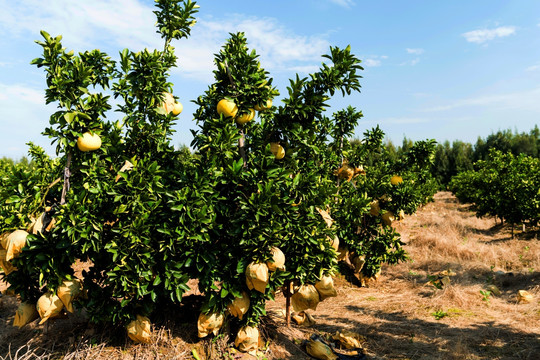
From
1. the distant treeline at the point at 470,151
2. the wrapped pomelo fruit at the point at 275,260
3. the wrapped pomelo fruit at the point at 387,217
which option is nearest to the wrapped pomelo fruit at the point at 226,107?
the wrapped pomelo fruit at the point at 275,260

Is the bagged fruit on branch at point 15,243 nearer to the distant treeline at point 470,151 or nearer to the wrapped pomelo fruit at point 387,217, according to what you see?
the wrapped pomelo fruit at point 387,217

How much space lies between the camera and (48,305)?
385 cm

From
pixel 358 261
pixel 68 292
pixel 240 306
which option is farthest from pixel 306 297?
pixel 358 261

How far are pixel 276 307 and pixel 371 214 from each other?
9.84ft

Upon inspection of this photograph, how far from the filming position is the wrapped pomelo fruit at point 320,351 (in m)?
4.72

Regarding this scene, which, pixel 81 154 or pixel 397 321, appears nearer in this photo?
pixel 81 154

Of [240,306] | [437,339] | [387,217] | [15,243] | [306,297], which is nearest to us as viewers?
[15,243]

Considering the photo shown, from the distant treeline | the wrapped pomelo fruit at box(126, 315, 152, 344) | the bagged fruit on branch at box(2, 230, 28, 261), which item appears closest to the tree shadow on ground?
the wrapped pomelo fruit at box(126, 315, 152, 344)

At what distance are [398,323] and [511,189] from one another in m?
10.7

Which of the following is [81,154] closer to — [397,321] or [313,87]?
[313,87]

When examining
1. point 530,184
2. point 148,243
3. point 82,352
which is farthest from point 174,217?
point 530,184

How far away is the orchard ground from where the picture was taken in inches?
176

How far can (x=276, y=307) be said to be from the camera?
679 cm

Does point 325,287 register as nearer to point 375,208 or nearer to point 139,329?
point 139,329
